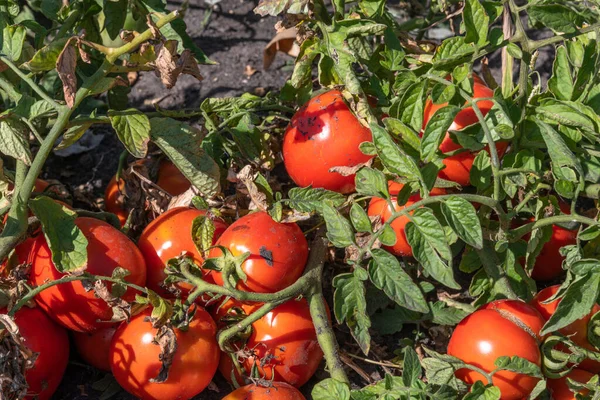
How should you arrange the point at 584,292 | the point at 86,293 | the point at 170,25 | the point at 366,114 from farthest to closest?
the point at 170,25 → the point at 366,114 → the point at 86,293 → the point at 584,292

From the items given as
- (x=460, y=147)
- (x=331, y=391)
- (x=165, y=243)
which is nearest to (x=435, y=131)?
(x=460, y=147)

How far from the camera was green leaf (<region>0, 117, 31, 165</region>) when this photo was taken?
1539mm

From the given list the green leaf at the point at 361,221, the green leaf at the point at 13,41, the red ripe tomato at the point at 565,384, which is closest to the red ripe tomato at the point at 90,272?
the green leaf at the point at 13,41

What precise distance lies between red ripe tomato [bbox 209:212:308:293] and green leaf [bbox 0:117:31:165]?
1.47ft

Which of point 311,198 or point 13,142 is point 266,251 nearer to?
point 311,198

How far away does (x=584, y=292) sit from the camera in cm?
147

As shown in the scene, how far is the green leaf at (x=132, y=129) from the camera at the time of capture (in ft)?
5.20

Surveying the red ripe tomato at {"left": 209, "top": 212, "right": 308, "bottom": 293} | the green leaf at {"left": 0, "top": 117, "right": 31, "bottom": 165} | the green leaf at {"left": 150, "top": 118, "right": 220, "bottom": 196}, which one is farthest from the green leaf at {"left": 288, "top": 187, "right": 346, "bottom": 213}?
the green leaf at {"left": 0, "top": 117, "right": 31, "bottom": 165}

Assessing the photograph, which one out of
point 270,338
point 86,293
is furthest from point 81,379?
point 270,338

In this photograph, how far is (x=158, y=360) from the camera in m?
1.58

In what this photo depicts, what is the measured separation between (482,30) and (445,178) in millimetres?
348

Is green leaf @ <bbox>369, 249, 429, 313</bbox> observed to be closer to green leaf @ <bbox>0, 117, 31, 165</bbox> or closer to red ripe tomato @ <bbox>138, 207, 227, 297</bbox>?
red ripe tomato @ <bbox>138, 207, 227, 297</bbox>

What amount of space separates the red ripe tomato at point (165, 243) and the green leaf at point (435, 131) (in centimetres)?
56

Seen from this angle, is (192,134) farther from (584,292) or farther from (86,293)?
(584,292)
